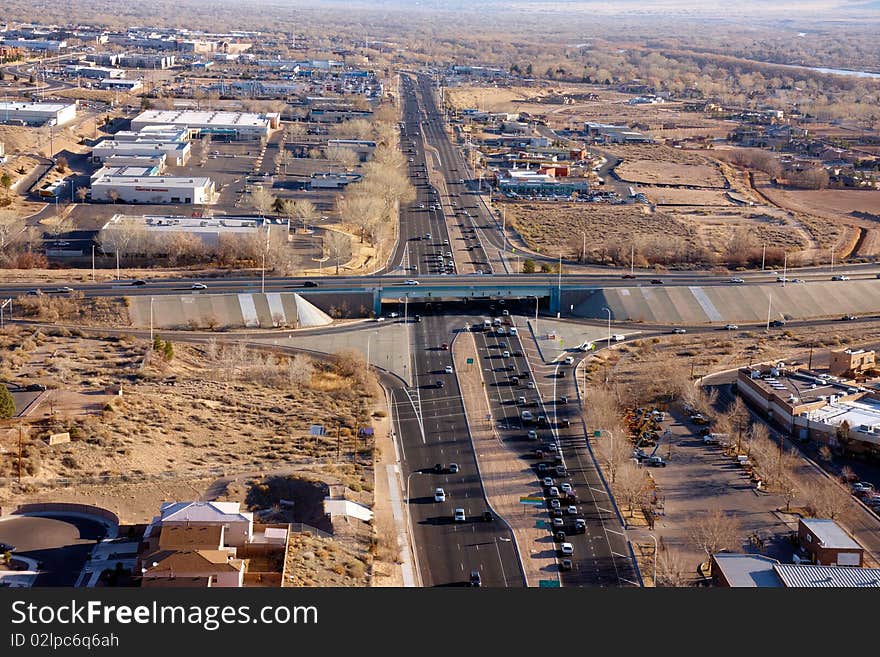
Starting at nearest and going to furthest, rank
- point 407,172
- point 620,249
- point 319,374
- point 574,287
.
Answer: point 319,374
point 574,287
point 620,249
point 407,172

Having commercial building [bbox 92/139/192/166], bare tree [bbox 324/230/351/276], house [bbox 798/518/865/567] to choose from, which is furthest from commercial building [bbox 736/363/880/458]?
commercial building [bbox 92/139/192/166]

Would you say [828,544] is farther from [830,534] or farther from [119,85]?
[119,85]

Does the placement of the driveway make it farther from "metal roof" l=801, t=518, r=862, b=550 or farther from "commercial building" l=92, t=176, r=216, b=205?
"commercial building" l=92, t=176, r=216, b=205

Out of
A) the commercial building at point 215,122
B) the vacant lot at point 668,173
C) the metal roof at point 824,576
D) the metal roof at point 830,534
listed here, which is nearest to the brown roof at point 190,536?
the metal roof at point 824,576

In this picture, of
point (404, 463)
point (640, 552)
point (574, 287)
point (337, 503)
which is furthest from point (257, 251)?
point (640, 552)

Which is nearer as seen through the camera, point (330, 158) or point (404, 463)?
point (404, 463)

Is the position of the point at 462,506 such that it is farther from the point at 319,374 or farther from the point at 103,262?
the point at 103,262

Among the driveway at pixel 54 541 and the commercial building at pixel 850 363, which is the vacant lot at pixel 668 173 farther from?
the driveway at pixel 54 541
